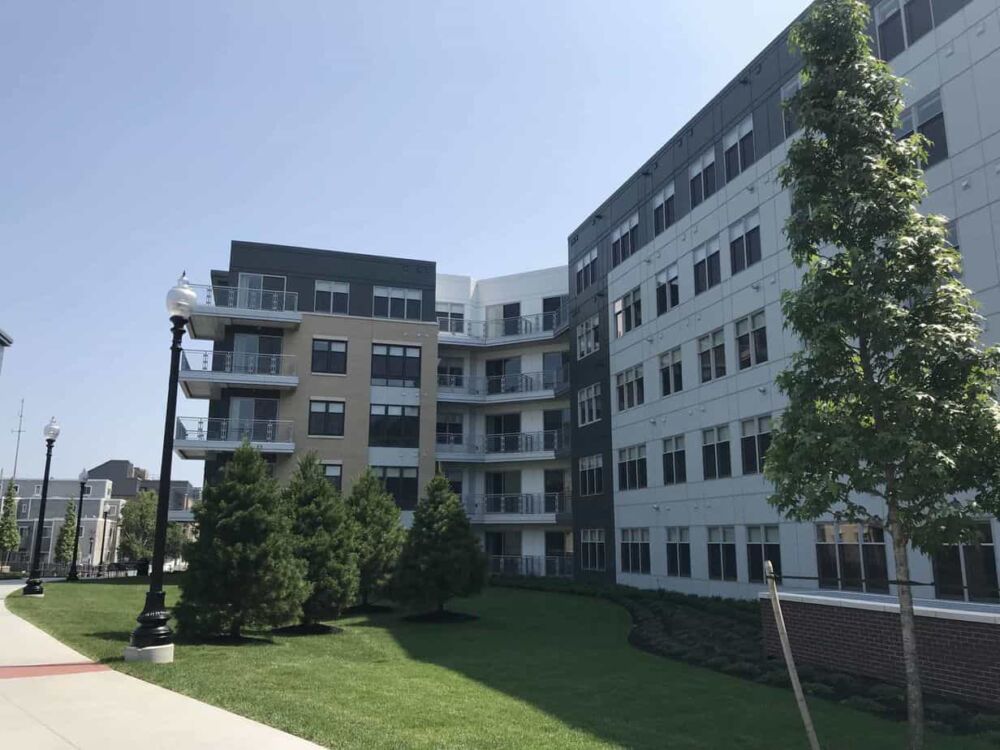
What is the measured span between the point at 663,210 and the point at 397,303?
15577mm

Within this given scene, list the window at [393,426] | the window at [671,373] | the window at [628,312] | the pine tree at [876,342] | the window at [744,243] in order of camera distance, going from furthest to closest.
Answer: the window at [393,426] → the window at [628,312] → the window at [671,373] → the window at [744,243] → the pine tree at [876,342]

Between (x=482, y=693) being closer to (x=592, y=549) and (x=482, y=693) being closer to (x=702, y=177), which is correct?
(x=702, y=177)

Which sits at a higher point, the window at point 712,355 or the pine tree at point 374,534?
the window at point 712,355

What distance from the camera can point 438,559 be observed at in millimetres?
23547

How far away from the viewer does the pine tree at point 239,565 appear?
54.2 ft

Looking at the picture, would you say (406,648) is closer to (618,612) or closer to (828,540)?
(618,612)

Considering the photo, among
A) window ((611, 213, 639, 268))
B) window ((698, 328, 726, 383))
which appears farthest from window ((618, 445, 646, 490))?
window ((611, 213, 639, 268))

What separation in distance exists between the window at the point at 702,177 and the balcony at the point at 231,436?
21.3 m

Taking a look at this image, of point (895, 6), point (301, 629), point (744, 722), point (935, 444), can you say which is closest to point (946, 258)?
point (935, 444)

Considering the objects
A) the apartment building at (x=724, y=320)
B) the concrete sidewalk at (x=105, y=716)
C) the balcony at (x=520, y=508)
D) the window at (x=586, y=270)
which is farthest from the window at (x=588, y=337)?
the concrete sidewalk at (x=105, y=716)

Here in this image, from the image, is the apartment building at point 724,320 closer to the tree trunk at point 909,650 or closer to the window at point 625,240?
the window at point 625,240

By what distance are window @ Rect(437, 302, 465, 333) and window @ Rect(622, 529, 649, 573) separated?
55.5ft

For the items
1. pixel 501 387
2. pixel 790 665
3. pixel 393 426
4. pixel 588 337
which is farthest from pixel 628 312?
pixel 790 665

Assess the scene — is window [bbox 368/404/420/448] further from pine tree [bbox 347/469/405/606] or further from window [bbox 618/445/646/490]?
pine tree [bbox 347/469/405/606]
